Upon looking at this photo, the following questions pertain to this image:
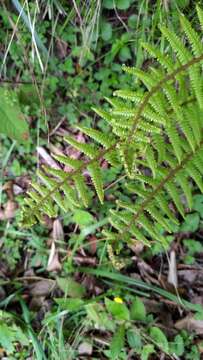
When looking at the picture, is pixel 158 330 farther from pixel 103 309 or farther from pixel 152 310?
pixel 103 309

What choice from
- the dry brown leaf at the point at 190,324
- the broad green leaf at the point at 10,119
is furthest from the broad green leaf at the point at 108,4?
the dry brown leaf at the point at 190,324

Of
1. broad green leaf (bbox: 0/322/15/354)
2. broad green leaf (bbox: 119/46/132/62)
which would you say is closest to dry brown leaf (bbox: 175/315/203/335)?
broad green leaf (bbox: 0/322/15/354)

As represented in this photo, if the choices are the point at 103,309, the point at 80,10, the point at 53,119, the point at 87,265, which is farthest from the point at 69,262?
the point at 80,10

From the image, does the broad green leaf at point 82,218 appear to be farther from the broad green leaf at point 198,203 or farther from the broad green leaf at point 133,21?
the broad green leaf at point 133,21

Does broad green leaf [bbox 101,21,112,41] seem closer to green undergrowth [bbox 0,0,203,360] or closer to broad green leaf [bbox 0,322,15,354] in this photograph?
green undergrowth [bbox 0,0,203,360]

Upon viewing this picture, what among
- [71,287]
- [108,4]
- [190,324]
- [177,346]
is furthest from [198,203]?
[108,4]
